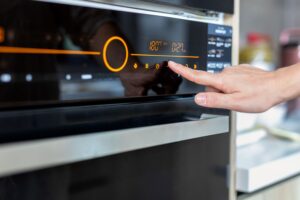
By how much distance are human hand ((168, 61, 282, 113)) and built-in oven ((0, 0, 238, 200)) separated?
0.03 metres

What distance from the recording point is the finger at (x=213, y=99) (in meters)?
0.61

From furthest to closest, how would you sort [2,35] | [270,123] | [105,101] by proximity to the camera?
[270,123], [105,101], [2,35]

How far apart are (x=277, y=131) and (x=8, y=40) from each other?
1.02 metres

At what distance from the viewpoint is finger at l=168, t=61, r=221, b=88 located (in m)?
0.58

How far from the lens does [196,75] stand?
0.60 meters

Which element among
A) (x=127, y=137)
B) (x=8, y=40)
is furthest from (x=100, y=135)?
(x=8, y=40)

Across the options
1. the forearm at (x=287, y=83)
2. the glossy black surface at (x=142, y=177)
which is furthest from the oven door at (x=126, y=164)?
the forearm at (x=287, y=83)

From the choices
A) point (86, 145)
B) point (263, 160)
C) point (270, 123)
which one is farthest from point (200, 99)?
point (270, 123)

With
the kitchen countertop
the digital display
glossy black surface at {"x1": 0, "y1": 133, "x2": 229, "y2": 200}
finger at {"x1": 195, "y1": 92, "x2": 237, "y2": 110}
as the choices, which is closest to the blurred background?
the kitchen countertop

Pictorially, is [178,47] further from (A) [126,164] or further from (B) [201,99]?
→ (A) [126,164]

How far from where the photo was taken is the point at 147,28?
55 cm

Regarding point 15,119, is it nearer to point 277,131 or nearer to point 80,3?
point 80,3

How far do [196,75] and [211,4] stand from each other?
0.16 m

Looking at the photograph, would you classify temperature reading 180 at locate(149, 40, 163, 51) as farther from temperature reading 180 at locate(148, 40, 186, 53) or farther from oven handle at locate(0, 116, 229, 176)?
oven handle at locate(0, 116, 229, 176)
